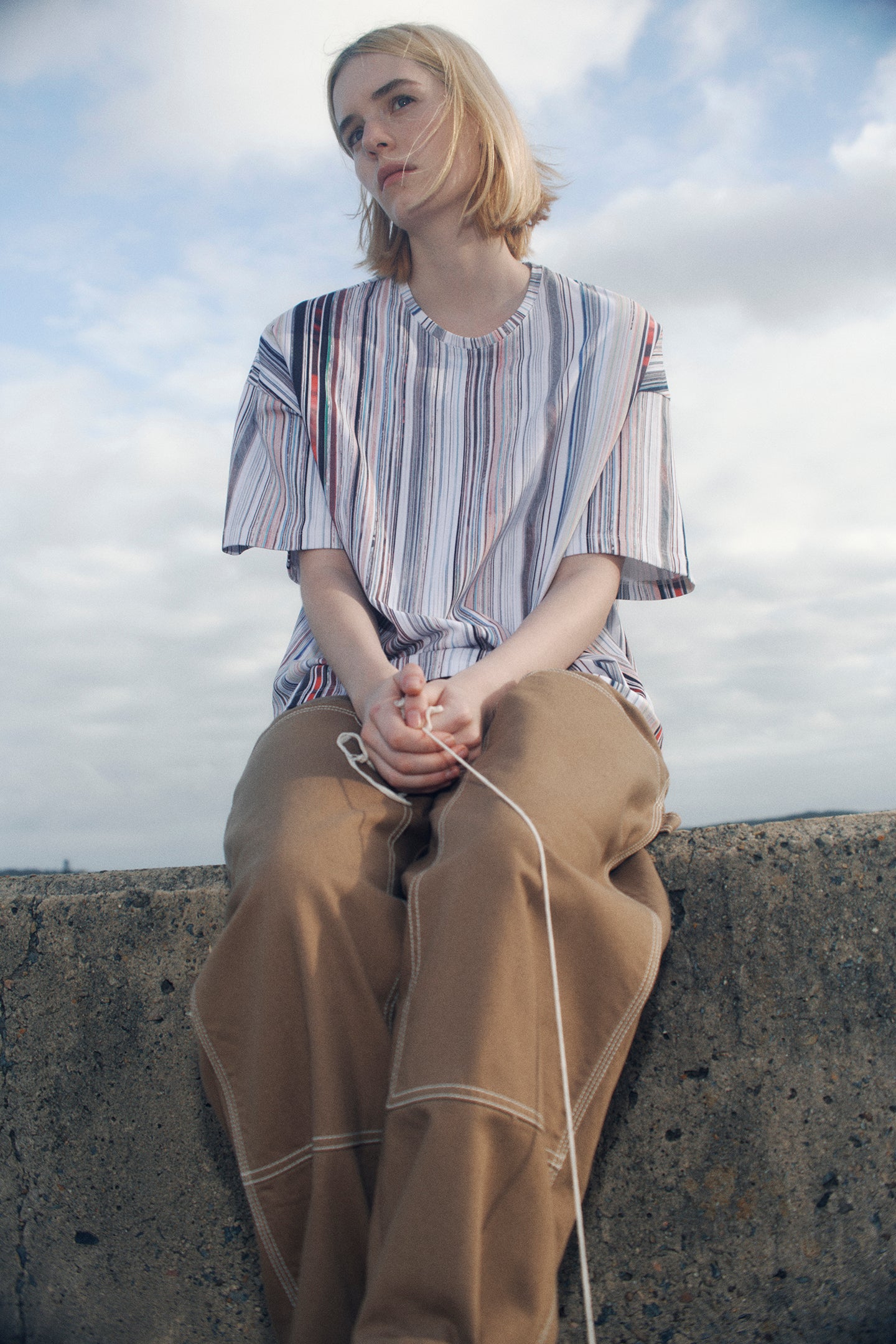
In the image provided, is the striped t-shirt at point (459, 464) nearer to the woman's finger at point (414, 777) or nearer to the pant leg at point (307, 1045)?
the woman's finger at point (414, 777)

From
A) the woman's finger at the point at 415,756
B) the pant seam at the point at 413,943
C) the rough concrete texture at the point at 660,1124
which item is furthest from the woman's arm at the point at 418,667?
the rough concrete texture at the point at 660,1124

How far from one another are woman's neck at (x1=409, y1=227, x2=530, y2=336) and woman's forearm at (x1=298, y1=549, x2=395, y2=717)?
57 cm

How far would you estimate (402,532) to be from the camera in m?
1.75

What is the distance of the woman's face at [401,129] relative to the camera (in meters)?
1.75

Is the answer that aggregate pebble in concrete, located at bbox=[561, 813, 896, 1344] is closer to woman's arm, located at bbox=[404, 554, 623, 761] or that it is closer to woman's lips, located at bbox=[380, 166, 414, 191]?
woman's arm, located at bbox=[404, 554, 623, 761]

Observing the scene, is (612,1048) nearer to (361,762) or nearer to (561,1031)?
(561,1031)

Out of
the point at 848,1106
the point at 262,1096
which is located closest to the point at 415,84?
the point at 262,1096

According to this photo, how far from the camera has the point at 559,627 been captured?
1549 millimetres

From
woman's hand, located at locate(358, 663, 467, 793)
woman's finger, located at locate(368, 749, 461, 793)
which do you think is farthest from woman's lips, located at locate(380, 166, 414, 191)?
woman's finger, located at locate(368, 749, 461, 793)

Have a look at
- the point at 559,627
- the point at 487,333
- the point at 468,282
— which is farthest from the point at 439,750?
the point at 468,282

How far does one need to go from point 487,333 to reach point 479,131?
1.27 ft

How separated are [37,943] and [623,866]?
0.98 metres

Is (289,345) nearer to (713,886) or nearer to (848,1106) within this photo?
(713,886)

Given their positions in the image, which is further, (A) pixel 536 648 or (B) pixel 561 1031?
(A) pixel 536 648
